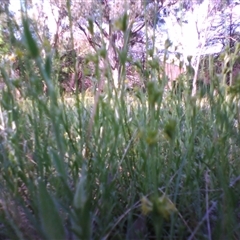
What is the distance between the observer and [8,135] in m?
0.71

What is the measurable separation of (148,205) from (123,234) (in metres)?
0.14

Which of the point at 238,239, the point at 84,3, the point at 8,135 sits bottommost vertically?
the point at 238,239

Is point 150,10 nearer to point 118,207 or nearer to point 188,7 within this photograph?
point 188,7

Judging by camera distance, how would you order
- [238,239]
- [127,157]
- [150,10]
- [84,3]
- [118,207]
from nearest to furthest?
1. [238,239]
2. [118,207]
3. [127,157]
4. [84,3]
5. [150,10]

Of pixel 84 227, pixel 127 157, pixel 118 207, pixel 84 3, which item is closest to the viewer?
pixel 84 227

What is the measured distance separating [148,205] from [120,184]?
28cm

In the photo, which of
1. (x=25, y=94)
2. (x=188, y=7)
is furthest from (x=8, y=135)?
(x=188, y=7)

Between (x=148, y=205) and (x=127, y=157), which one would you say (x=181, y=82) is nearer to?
(x=127, y=157)

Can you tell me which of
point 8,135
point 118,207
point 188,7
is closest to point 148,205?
point 118,207

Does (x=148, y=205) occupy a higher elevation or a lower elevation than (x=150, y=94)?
lower

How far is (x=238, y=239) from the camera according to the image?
20.7 inches

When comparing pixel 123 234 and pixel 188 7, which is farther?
pixel 188 7

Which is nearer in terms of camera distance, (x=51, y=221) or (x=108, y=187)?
(x=51, y=221)

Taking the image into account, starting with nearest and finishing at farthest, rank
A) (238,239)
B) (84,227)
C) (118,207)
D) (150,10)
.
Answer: (84,227), (238,239), (118,207), (150,10)
